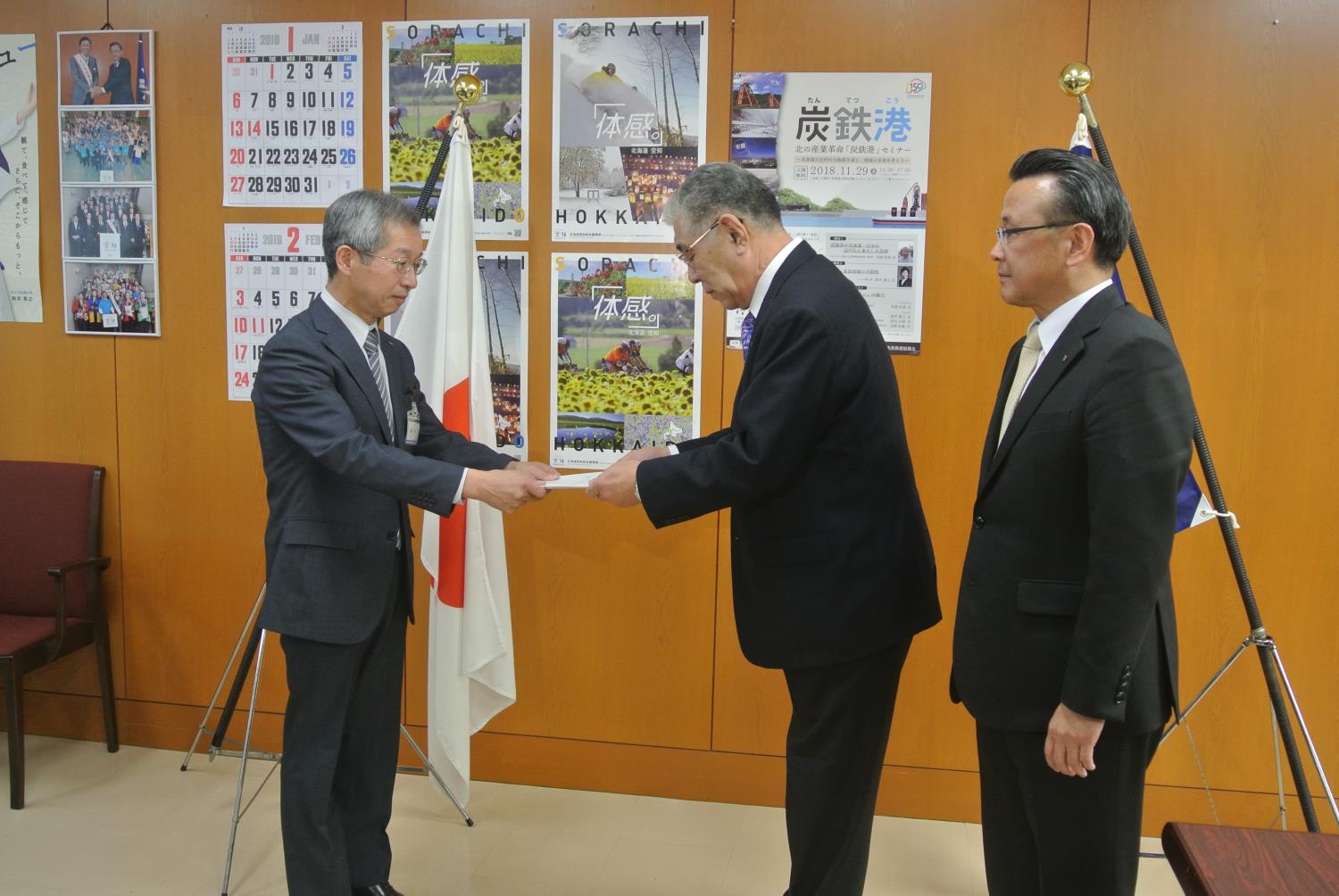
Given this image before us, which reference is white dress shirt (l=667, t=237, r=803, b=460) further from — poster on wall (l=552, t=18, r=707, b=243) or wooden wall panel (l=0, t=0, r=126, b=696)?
wooden wall panel (l=0, t=0, r=126, b=696)

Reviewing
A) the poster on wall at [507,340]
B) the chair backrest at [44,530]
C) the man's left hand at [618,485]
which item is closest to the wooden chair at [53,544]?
the chair backrest at [44,530]

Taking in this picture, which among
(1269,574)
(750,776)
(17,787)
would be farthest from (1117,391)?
(17,787)

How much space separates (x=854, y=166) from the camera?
10.2 feet

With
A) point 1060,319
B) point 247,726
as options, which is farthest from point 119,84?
point 1060,319

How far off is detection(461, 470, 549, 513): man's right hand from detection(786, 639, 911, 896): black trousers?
0.81 meters

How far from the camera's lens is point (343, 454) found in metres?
2.21

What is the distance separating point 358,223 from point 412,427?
1.89 ft

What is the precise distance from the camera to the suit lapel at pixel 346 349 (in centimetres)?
232

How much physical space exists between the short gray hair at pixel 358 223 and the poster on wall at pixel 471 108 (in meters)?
Answer: 0.93

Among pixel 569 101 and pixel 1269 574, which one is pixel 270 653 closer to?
pixel 569 101

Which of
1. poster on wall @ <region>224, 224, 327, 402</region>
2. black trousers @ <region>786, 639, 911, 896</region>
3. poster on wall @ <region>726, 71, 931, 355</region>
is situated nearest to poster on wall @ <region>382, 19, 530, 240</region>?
poster on wall @ <region>224, 224, 327, 402</region>

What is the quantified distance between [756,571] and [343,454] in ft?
3.21

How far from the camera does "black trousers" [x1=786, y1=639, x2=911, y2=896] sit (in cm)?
211

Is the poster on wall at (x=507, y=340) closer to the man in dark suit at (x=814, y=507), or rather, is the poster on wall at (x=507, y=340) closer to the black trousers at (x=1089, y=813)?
the man in dark suit at (x=814, y=507)
